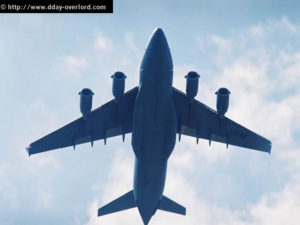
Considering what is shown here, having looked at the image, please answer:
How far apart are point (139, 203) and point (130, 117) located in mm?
5015

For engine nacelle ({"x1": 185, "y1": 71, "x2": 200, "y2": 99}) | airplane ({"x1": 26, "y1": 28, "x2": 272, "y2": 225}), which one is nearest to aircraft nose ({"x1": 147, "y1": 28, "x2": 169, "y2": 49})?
airplane ({"x1": 26, "y1": 28, "x2": 272, "y2": 225})

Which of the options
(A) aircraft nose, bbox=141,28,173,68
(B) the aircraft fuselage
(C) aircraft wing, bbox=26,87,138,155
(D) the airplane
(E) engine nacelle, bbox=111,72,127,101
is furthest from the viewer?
(C) aircraft wing, bbox=26,87,138,155

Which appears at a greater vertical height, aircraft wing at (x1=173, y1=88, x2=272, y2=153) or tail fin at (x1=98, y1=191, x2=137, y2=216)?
aircraft wing at (x1=173, y1=88, x2=272, y2=153)

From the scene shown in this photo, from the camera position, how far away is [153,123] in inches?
905

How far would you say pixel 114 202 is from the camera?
2955 centimetres

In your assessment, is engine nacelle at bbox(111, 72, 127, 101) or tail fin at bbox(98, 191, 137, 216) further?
tail fin at bbox(98, 191, 137, 216)

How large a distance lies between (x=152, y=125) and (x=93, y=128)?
5620mm

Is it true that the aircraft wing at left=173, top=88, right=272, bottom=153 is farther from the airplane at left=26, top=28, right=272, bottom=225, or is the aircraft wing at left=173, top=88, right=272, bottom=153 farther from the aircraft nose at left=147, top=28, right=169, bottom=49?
the aircraft nose at left=147, top=28, right=169, bottom=49

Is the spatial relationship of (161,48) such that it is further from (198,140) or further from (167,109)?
(198,140)

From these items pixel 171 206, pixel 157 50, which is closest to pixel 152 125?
pixel 157 50

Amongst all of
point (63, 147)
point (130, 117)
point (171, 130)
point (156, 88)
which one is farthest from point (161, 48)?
point (63, 147)

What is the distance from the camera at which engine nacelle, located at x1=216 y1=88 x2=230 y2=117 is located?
945 inches

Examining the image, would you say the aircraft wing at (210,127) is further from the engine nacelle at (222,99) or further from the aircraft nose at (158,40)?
the aircraft nose at (158,40)

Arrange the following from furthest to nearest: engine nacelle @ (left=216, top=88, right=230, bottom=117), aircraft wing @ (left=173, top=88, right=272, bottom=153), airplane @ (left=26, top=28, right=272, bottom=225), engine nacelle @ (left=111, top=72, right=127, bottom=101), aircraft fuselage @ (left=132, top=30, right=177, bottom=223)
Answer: aircraft wing @ (left=173, top=88, right=272, bottom=153)
engine nacelle @ (left=216, top=88, right=230, bottom=117)
engine nacelle @ (left=111, top=72, right=127, bottom=101)
airplane @ (left=26, top=28, right=272, bottom=225)
aircraft fuselage @ (left=132, top=30, right=177, bottom=223)
